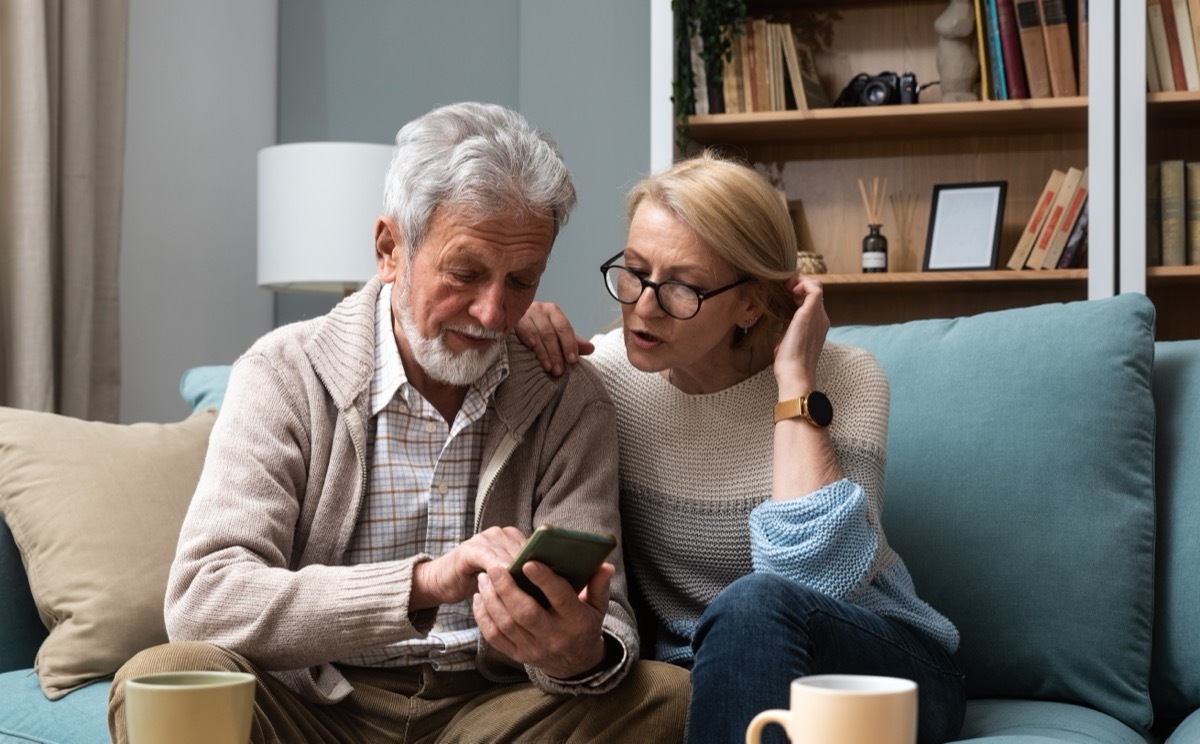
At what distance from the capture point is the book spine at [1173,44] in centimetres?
321

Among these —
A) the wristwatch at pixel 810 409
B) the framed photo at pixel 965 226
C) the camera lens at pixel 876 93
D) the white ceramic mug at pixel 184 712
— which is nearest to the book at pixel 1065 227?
the framed photo at pixel 965 226

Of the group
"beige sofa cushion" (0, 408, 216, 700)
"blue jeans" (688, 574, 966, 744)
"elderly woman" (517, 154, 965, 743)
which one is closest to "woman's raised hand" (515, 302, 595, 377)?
"elderly woman" (517, 154, 965, 743)

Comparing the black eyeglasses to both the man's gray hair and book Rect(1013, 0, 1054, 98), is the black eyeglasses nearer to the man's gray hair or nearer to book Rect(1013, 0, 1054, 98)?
the man's gray hair

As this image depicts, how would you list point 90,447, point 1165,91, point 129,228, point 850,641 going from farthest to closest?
point 129,228
point 1165,91
point 90,447
point 850,641

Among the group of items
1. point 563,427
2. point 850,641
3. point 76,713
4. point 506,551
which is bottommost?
point 76,713

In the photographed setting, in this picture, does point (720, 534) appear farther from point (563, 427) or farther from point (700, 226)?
point (700, 226)

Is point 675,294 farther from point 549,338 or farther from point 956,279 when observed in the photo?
point 956,279

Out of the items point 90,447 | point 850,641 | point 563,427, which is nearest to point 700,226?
point 563,427

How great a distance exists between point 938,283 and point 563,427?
2.15 meters

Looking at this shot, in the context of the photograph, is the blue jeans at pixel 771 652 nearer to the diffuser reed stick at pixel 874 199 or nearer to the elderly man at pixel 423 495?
the elderly man at pixel 423 495

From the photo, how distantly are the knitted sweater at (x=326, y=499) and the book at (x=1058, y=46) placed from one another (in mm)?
2060

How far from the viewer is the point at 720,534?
5.49ft

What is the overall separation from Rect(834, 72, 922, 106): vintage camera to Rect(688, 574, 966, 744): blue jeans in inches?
87.5

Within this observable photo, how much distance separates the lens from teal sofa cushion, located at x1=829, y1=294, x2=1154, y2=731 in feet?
5.52
